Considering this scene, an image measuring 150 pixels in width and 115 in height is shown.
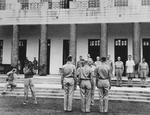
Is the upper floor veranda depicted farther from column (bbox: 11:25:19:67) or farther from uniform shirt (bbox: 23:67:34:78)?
uniform shirt (bbox: 23:67:34:78)

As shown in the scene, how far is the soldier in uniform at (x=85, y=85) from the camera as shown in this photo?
10.7 m

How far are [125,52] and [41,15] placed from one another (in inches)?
298

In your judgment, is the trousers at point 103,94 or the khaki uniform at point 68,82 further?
the khaki uniform at point 68,82

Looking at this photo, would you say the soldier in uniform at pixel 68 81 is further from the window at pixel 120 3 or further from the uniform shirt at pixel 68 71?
the window at pixel 120 3

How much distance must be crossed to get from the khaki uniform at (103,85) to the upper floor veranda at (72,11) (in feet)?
37.5

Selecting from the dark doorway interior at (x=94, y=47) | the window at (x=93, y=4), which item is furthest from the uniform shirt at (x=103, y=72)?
the dark doorway interior at (x=94, y=47)

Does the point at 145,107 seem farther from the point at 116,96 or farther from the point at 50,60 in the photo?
the point at 50,60

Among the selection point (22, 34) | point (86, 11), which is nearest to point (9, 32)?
point (22, 34)

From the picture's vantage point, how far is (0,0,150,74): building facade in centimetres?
2159

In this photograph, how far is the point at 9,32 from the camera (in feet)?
86.3

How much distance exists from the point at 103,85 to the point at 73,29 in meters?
12.2

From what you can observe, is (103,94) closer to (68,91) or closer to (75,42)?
(68,91)

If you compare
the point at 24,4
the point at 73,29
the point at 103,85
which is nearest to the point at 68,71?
the point at 103,85

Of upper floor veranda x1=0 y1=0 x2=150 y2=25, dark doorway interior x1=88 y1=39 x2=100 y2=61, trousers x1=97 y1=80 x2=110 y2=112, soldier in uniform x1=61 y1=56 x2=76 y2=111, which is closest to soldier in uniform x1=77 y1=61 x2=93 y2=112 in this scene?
soldier in uniform x1=61 y1=56 x2=76 y2=111
